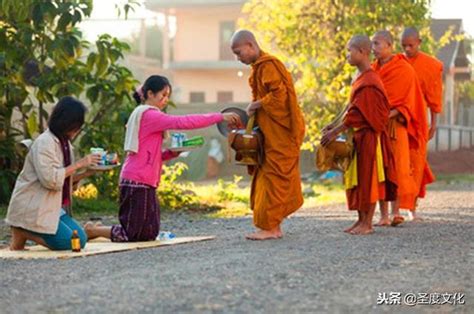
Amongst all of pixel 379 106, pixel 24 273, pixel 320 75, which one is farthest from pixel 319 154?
pixel 320 75

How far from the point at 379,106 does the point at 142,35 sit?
37.9 meters

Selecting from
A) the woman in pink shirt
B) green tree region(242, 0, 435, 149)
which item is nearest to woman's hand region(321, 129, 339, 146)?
the woman in pink shirt

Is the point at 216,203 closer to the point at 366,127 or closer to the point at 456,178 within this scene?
the point at 366,127

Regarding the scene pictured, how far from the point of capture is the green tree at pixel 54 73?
14.8 metres

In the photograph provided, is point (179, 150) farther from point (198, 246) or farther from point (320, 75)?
point (320, 75)

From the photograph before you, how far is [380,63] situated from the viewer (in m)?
12.7

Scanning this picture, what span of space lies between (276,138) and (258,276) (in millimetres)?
3087

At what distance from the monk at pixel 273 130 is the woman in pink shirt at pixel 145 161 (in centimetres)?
31

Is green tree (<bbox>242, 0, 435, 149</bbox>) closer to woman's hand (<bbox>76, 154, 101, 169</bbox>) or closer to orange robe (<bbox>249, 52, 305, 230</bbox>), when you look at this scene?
orange robe (<bbox>249, 52, 305, 230</bbox>)

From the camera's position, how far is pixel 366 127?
11523mm

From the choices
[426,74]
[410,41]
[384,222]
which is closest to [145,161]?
[384,222]

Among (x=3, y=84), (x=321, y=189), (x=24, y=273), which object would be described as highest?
(x=3, y=84)

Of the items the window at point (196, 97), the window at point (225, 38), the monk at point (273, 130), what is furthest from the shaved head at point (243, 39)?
the window at point (196, 97)

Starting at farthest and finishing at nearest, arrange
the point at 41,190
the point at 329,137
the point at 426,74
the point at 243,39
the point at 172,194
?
the point at 172,194
the point at 426,74
the point at 329,137
the point at 243,39
the point at 41,190
